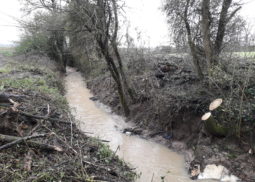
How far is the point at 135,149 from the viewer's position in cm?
695

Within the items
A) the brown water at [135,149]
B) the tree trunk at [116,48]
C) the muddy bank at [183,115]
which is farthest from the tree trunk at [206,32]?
the brown water at [135,149]

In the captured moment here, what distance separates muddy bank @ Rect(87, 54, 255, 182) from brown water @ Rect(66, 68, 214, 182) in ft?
1.24

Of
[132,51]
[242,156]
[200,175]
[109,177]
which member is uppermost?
[132,51]

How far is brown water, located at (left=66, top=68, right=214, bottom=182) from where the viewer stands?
5516 millimetres

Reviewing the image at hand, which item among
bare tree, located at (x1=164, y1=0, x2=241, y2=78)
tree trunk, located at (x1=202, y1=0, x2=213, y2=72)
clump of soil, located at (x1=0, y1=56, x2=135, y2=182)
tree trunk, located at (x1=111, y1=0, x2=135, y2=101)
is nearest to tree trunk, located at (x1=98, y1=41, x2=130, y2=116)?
tree trunk, located at (x1=111, y1=0, x2=135, y2=101)

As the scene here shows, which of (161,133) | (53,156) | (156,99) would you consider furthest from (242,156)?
(53,156)

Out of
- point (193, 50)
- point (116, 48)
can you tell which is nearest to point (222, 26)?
point (193, 50)

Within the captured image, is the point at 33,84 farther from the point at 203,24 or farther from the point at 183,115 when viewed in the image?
the point at 203,24

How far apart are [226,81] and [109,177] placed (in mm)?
4401

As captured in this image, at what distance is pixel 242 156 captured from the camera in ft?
17.0

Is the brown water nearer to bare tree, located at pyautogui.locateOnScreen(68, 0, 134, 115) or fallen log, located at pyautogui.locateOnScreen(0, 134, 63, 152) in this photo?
fallen log, located at pyautogui.locateOnScreen(0, 134, 63, 152)

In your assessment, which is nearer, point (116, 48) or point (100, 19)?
point (100, 19)

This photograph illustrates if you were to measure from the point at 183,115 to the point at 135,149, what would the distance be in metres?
2.07

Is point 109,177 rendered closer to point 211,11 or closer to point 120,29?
point 211,11
